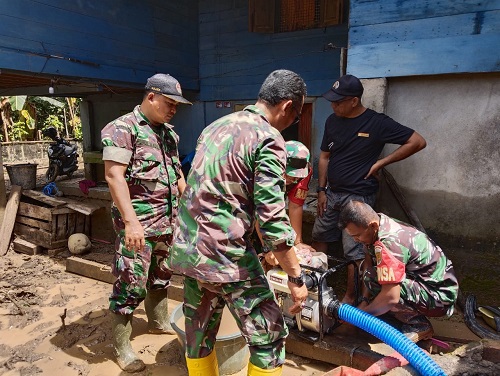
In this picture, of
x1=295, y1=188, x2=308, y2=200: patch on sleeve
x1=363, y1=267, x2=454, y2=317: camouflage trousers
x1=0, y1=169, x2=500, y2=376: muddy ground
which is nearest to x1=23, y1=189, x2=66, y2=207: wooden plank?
x1=0, y1=169, x2=500, y2=376: muddy ground

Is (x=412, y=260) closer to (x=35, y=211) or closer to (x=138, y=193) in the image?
(x=138, y=193)

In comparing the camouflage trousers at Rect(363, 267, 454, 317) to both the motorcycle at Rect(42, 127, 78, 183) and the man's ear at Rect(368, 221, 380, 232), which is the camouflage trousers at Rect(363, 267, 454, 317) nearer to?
the man's ear at Rect(368, 221, 380, 232)

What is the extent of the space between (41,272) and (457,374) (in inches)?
218

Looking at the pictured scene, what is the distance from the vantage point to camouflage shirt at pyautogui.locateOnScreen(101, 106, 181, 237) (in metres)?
2.89

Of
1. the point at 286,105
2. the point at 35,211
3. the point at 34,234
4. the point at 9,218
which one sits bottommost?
the point at 34,234

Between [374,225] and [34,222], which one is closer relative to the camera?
[374,225]

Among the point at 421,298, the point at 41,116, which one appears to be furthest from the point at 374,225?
the point at 41,116

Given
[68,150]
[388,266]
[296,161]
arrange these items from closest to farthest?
[388,266], [296,161], [68,150]

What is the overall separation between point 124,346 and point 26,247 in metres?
4.26

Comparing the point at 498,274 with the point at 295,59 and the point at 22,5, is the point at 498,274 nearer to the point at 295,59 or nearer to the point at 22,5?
the point at 295,59

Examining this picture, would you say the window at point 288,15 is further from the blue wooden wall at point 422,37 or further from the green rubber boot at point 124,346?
the green rubber boot at point 124,346

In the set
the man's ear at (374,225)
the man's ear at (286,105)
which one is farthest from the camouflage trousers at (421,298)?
the man's ear at (286,105)

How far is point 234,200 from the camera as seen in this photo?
6.57 feet

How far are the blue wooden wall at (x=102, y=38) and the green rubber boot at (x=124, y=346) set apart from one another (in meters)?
4.48
